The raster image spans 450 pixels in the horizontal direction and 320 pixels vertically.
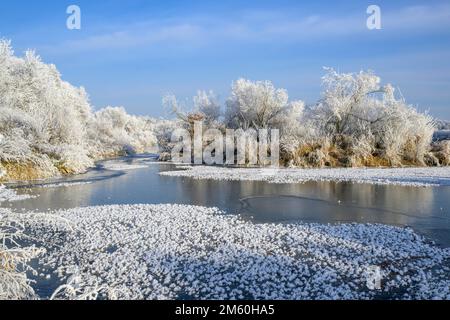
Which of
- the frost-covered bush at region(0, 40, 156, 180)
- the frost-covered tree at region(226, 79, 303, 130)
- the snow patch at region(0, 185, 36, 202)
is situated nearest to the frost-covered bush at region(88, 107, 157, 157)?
the frost-covered bush at region(0, 40, 156, 180)

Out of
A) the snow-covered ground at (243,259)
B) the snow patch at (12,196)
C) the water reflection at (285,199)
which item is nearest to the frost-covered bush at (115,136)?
the water reflection at (285,199)

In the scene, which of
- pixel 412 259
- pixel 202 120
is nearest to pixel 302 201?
pixel 412 259

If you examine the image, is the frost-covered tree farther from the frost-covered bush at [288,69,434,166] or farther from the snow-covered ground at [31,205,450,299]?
the snow-covered ground at [31,205,450,299]

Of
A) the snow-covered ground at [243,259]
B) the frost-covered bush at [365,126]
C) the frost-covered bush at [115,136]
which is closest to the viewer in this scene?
the snow-covered ground at [243,259]

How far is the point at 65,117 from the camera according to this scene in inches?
1139

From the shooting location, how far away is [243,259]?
8195mm

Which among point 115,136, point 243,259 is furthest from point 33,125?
point 115,136

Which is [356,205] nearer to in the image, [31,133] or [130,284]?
[130,284]

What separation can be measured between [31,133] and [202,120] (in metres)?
16.1

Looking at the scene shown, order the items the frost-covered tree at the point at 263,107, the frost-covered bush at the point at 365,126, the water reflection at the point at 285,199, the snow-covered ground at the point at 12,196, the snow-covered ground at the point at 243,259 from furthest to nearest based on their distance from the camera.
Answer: the frost-covered tree at the point at 263,107
the frost-covered bush at the point at 365,126
the snow-covered ground at the point at 12,196
the water reflection at the point at 285,199
the snow-covered ground at the point at 243,259

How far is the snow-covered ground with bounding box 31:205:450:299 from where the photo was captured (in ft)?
22.1

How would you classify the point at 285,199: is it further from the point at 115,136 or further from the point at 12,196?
the point at 115,136

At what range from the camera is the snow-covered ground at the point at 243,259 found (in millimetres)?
6730

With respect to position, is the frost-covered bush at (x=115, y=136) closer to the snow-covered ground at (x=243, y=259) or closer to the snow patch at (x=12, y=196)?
the snow patch at (x=12, y=196)
